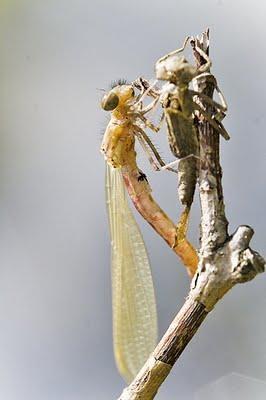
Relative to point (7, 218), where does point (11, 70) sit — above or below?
above

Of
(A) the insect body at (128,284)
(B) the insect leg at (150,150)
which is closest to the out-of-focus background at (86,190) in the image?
(A) the insect body at (128,284)

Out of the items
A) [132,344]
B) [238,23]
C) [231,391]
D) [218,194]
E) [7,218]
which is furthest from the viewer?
[7,218]

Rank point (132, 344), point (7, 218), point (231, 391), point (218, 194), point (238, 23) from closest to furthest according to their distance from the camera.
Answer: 1. point (218, 194)
2. point (132, 344)
3. point (231, 391)
4. point (238, 23)
5. point (7, 218)

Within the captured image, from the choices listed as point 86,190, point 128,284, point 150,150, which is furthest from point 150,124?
point 86,190

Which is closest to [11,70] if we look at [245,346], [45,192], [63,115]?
[63,115]

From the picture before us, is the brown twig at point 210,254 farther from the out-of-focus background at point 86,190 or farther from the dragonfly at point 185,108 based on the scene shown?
the out-of-focus background at point 86,190

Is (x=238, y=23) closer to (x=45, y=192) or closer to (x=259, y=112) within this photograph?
(x=259, y=112)
